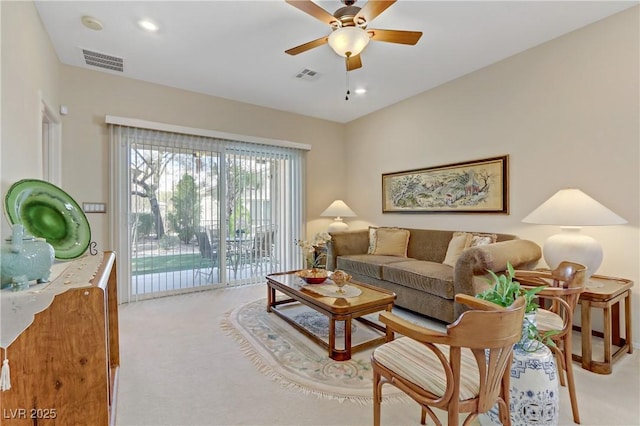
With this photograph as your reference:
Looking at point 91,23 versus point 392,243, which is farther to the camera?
point 392,243

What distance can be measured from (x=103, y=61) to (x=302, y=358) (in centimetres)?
363

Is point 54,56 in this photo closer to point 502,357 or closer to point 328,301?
point 328,301

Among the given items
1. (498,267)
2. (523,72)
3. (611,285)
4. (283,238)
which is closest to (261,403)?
(498,267)

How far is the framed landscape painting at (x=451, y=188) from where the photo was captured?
3281mm

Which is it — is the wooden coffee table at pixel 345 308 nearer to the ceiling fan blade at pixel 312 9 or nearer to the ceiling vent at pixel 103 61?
the ceiling fan blade at pixel 312 9

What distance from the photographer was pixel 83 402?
1134 mm

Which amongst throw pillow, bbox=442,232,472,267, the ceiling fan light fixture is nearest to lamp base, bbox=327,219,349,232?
throw pillow, bbox=442,232,472,267

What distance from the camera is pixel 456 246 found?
337cm

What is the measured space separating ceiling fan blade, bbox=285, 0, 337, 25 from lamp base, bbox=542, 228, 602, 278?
8.02 ft

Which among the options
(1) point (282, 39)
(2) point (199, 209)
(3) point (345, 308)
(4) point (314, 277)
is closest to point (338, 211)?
(2) point (199, 209)

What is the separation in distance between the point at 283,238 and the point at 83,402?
372 cm

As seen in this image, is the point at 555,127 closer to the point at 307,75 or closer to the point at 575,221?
the point at 575,221

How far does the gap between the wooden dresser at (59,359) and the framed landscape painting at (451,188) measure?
11.7 ft

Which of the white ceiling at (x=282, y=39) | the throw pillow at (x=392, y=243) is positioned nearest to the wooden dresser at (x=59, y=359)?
the white ceiling at (x=282, y=39)
